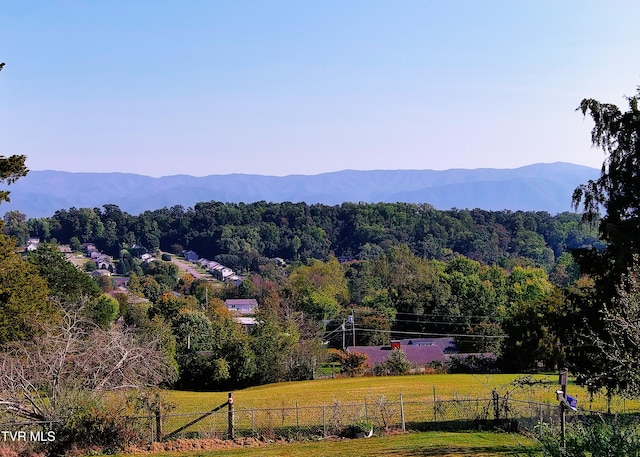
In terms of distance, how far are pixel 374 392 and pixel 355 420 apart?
13.5 m

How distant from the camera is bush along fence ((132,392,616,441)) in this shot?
18.1 meters

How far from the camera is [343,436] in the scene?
60.8 ft

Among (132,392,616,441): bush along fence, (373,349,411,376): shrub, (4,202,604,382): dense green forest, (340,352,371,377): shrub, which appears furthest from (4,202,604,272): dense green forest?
(132,392,616,441): bush along fence

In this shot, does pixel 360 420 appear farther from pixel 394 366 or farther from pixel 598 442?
pixel 394 366

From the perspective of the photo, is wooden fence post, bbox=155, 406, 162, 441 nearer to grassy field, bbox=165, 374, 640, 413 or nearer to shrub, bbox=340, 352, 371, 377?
grassy field, bbox=165, 374, 640, 413

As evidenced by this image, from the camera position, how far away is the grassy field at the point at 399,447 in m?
15.6

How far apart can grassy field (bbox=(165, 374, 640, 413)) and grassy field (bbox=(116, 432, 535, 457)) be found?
6227 millimetres

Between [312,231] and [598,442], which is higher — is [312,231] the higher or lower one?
the lower one

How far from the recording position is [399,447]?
16.4 meters

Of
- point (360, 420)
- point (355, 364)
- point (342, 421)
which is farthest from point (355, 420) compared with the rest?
point (355, 364)

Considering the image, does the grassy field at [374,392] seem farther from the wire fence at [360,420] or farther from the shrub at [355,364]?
the shrub at [355,364]

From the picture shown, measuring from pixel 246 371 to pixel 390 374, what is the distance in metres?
10.2

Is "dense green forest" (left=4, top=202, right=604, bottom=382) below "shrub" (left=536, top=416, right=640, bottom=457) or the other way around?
below

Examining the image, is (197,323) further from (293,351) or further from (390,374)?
(390,374)
